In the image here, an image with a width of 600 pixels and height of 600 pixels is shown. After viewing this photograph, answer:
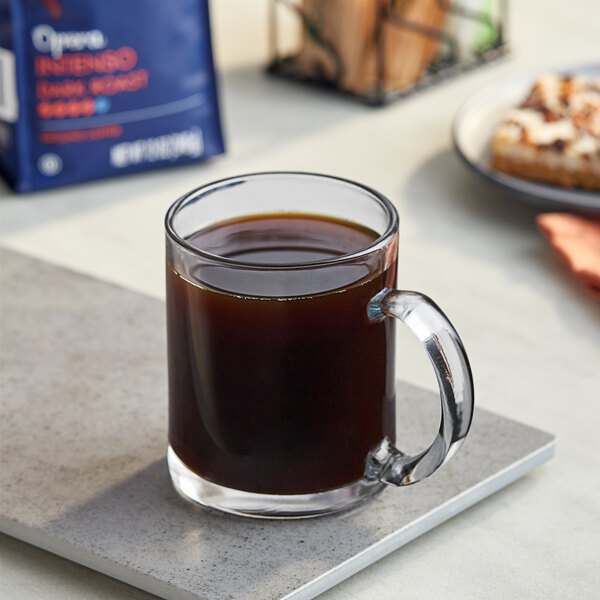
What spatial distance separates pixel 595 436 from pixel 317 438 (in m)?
0.27

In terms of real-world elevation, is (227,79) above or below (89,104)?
below

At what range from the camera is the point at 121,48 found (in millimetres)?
1200

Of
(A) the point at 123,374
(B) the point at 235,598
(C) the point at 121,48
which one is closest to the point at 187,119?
(C) the point at 121,48

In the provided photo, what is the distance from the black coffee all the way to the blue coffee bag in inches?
22.2

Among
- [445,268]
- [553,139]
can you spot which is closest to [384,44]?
[553,139]

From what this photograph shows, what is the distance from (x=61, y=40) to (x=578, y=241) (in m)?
0.55

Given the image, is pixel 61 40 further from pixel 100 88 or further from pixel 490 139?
pixel 490 139

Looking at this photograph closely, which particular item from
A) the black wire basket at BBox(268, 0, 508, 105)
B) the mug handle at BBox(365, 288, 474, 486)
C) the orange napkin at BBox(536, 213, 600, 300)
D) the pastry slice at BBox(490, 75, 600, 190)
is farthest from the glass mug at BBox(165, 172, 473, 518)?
the black wire basket at BBox(268, 0, 508, 105)

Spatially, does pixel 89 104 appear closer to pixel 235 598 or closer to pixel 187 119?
pixel 187 119

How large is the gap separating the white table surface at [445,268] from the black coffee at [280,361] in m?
0.08

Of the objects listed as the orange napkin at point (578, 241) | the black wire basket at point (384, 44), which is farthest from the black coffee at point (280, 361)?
the black wire basket at point (384, 44)

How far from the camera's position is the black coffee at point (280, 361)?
616 millimetres

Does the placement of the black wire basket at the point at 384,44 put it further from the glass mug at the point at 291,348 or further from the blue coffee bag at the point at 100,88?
the glass mug at the point at 291,348

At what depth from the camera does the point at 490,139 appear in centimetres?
128
